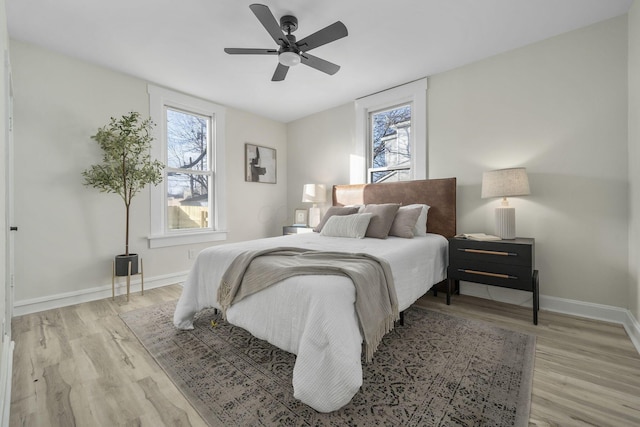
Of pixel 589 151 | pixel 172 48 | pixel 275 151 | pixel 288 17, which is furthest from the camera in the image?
pixel 275 151

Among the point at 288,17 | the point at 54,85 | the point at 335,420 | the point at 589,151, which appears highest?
the point at 288,17

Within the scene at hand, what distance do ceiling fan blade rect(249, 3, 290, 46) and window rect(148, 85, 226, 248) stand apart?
2222 millimetres

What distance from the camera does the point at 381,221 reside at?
2996 mm

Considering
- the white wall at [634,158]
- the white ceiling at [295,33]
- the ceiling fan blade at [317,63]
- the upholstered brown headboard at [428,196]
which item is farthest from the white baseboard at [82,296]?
the white wall at [634,158]

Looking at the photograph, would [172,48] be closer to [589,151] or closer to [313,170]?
[313,170]

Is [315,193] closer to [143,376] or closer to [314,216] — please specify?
[314,216]

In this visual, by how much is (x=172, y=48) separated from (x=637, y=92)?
Answer: 4005 mm

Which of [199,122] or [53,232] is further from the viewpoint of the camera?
[199,122]

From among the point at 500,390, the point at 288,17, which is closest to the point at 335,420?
the point at 500,390

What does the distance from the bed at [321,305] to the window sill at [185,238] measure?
1657mm

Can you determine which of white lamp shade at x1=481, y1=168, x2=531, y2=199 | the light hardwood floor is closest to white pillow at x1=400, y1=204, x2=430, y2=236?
white lamp shade at x1=481, y1=168, x2=531, y2=199

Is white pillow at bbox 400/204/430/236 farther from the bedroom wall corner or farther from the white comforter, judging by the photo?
the white comforter

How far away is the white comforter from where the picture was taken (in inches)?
53.4

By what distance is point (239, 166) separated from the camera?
4586 mm
